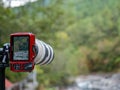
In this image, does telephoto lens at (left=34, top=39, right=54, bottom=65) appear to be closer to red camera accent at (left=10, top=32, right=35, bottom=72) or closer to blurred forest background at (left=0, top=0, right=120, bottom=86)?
red camera accent at (left=10, top=32, right=35, bottom=72)

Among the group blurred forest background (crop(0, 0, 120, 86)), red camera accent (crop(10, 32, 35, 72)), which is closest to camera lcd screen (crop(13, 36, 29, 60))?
red camera accent (crop(10, 32, 35, 72))

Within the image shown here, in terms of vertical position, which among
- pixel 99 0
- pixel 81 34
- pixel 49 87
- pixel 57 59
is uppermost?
pixel 99 0

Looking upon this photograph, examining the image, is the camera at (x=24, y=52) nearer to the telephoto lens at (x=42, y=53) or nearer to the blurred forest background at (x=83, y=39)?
the telephoto lens at (x=42, y=53)

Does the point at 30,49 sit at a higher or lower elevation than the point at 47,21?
lower

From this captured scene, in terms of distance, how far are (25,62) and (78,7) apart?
1516cm

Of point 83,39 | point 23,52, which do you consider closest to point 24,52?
point 23,52

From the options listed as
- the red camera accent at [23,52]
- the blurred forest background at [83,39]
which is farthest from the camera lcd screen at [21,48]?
the blurred forest background at [83,39]

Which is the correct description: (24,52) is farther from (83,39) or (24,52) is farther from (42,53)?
(83,39)

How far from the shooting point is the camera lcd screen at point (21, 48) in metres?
1.09

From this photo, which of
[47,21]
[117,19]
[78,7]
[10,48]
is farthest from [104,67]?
[10,48]

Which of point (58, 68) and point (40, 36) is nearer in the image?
point (40, 36)

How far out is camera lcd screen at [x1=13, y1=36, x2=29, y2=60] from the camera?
3.56ft

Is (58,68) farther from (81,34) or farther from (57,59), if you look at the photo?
(81,34)

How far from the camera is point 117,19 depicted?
13180 millimetres
